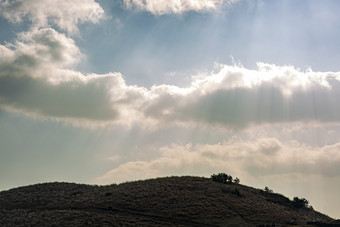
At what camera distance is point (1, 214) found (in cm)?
7169

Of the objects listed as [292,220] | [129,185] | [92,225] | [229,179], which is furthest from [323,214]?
[92,225]

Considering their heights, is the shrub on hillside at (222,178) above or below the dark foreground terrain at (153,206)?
above

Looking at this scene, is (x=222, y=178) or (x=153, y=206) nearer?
(x=153, y=206)

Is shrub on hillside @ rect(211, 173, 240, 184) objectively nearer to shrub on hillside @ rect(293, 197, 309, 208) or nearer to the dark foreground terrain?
the dark foreground terrain

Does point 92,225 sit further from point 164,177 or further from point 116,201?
point 164,177

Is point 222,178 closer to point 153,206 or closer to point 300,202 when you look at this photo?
point 300,202

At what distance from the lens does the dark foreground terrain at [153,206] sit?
63.5 m

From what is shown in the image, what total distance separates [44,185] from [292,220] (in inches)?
2662

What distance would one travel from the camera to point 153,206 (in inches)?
2761

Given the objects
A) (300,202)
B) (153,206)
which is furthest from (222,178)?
(153,206)

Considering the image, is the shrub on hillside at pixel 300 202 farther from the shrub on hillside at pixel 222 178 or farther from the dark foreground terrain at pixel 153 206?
the shrub on hillside at pixel 222 178

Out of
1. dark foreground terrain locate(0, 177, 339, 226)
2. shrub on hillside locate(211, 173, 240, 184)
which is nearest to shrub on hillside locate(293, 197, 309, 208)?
dark foreground terrain locate(0, 177, 339, 226)

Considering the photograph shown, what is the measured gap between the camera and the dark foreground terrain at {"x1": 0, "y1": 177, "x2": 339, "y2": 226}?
63.5 m

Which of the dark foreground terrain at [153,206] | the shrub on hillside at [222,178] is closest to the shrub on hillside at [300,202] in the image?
Answer: the dark foreground terrain at [153,206]
